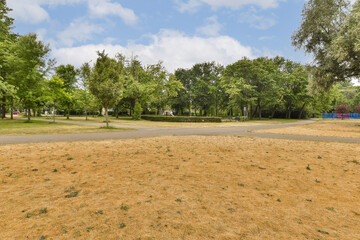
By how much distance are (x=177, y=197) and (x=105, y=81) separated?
53.0ft

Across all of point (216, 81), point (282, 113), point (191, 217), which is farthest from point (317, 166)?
point (282, 113)

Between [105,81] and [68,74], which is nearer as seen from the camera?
[105,81]

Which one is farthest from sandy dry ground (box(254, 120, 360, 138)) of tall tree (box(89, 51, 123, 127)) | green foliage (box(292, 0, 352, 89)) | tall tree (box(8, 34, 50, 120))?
tall tree (box(8, 34, 50, 120))

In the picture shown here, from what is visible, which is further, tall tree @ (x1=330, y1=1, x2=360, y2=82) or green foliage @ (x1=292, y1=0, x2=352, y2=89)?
green foliage @ (x1=292, y1=0, x2=352, y2=89)

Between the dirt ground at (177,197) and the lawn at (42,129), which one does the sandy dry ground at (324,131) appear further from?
the lawn at (42,129)

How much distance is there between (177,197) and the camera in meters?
3.51

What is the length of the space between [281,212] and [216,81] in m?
46.7

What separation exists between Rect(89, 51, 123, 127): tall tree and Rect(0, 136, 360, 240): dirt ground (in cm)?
1141

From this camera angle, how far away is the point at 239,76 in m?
41.6

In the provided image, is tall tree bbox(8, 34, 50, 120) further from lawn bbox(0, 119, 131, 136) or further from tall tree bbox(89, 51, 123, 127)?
tall tree bbox(89, 51, 123, 127)

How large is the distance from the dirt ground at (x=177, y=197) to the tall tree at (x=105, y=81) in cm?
1141

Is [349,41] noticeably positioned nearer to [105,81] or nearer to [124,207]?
[105,81]

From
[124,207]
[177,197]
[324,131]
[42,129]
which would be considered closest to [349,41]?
[324,131]

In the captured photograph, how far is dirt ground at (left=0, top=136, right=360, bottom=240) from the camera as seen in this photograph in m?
2.51
